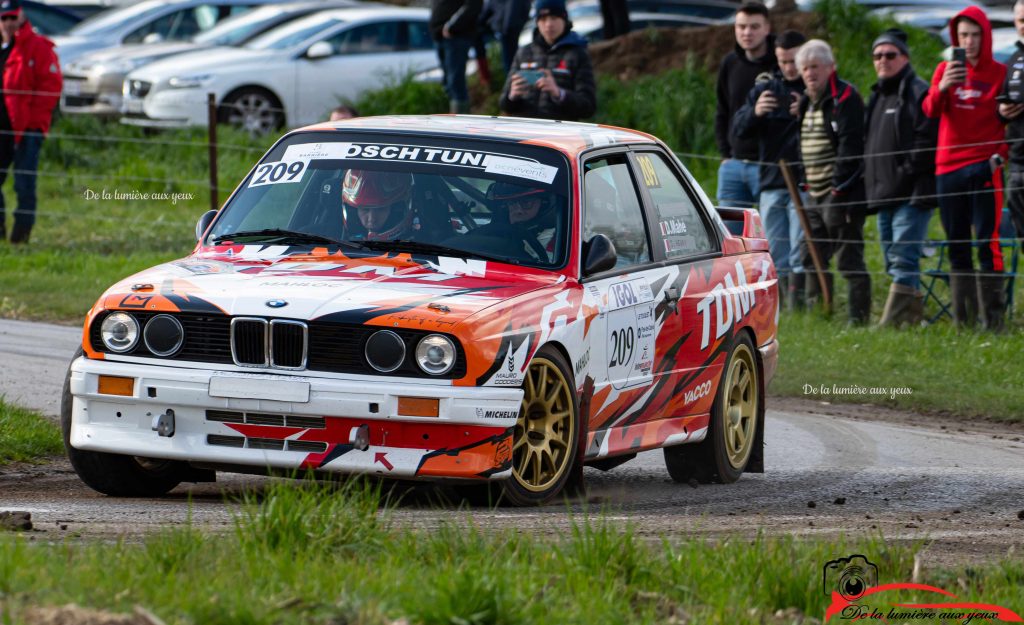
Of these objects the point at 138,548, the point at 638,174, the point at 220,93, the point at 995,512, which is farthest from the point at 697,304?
the point at 220,93

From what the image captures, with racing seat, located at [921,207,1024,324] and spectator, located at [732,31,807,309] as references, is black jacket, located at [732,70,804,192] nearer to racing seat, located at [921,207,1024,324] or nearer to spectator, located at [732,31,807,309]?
spectator, located at [732,31,807,309]

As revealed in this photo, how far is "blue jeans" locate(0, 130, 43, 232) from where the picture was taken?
1777 centimetres

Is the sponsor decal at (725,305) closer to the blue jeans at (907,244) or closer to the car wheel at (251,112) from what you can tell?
the blue jeans at (907,244)

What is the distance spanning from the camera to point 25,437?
859cm

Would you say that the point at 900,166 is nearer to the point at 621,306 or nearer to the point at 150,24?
the point at 621,306

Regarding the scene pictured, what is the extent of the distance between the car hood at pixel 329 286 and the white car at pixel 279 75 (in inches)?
575

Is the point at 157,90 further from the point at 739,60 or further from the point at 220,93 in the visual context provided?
the point at 739,60

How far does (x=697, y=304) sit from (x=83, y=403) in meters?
3.02

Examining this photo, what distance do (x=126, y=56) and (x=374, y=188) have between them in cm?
1724

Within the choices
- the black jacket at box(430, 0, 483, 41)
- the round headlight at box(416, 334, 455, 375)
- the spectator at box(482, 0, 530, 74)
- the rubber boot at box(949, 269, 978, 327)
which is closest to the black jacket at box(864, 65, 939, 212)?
the rubber boot at box(949, 269, 978, 327)

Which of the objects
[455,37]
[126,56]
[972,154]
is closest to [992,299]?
[972,154]

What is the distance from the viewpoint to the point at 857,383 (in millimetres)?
12523

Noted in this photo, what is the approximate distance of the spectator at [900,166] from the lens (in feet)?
46.1

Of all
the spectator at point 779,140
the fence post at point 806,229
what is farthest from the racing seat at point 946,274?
the spectator at point 779,140
